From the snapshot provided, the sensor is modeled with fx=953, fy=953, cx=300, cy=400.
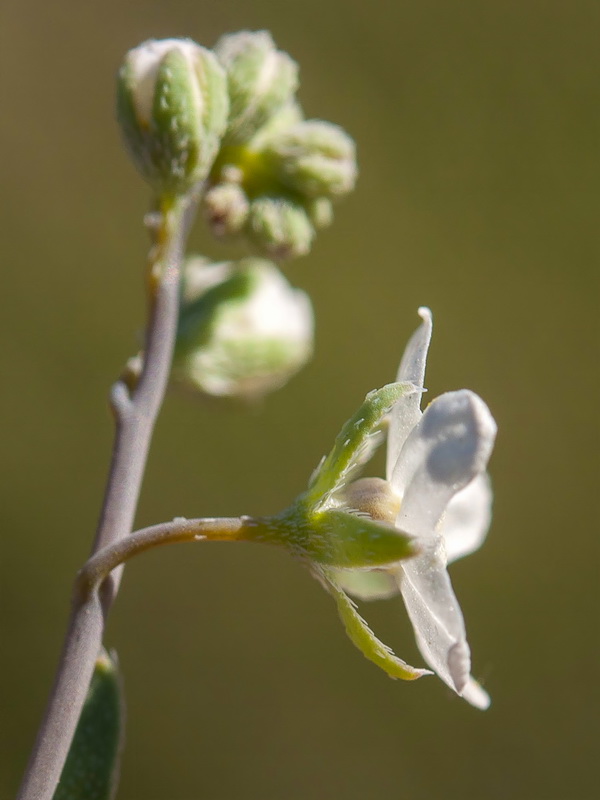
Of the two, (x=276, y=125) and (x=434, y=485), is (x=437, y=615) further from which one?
(x=276, y=125)

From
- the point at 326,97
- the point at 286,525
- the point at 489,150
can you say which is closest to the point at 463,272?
the point at 489,150

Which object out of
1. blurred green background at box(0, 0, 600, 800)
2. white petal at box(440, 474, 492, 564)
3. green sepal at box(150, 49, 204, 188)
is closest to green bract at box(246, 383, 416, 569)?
white petal at box(440, 474, 492, 564)

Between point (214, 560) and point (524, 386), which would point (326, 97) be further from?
point (214, 560)

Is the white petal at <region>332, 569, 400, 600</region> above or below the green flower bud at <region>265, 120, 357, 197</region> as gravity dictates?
below

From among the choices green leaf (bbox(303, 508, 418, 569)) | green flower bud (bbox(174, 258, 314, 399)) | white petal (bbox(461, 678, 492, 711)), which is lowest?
white petal (bbox(461, 678, 492, 711))

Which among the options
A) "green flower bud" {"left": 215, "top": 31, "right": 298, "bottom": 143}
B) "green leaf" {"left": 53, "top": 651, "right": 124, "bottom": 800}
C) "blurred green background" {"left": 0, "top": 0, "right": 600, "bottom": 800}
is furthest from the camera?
"blurred green background" {"left": 0, "top": 0, "right": 600, "bottom": 800}

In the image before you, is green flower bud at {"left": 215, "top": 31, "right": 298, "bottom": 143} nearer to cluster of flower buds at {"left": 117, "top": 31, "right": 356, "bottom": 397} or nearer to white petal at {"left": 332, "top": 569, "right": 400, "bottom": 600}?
cluster of flower buds at {"left": 117, "top": 31, "right": 356, "bottom": 397}

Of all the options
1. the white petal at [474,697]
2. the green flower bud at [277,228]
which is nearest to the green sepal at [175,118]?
the green flower bud at [277,228]
